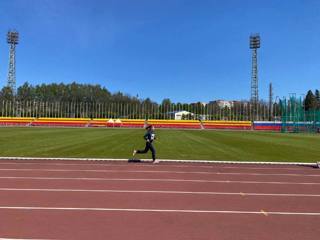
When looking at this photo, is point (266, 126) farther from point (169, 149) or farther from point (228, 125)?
point (169, 149)

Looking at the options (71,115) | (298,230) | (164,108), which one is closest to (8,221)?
(298,230)

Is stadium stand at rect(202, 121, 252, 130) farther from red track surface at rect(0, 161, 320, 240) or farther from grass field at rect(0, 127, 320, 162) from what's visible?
red track surface at rect(0, 161, 320, 240)

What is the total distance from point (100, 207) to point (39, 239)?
2263 millimetres

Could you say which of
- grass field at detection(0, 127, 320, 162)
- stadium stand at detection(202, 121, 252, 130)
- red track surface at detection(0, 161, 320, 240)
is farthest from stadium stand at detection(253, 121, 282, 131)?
red track surface at detection(0, 161, 320, 240)

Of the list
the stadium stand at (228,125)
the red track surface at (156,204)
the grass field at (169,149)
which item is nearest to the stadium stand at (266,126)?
the stadium stand at (228,125)

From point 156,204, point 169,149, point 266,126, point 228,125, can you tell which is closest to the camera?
point 156,204

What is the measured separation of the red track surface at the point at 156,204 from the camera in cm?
651

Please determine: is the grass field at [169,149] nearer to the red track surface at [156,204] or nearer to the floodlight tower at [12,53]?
the red track surface at [156,204]

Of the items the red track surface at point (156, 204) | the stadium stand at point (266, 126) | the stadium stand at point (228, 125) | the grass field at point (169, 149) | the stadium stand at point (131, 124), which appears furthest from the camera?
the stadium stand at point (228, 125)

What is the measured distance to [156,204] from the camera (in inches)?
335

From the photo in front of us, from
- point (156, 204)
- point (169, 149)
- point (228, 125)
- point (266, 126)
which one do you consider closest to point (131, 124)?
point (228, 125)

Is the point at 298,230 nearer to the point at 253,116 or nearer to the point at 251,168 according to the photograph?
the point at 251,168

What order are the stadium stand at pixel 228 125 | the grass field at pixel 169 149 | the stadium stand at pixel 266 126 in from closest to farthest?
the grass field at pixel 169 149 < the stadium stand at pixel 266 126 < the stadium stand at pixel 228 125

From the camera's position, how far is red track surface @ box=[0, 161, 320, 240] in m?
6.51
